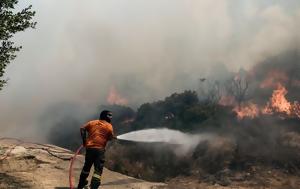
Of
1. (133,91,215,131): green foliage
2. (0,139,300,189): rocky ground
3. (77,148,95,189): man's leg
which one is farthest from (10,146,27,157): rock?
(133,91,215,131): green foliage

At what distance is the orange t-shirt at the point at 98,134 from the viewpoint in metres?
11.6

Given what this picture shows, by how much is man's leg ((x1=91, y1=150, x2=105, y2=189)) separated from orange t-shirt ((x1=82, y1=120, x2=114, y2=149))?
0.81 feet

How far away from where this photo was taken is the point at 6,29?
1482cm

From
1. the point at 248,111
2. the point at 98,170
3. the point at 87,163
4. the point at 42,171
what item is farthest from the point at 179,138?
the point at 98,170

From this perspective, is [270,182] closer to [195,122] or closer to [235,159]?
[235,159]

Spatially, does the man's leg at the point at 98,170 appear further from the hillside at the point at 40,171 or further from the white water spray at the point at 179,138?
the white water spray at the point at 179,138

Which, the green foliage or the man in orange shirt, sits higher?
the green foliage

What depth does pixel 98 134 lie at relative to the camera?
38.0ft

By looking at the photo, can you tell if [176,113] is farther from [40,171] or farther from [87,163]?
[87,163]

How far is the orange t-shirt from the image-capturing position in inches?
455

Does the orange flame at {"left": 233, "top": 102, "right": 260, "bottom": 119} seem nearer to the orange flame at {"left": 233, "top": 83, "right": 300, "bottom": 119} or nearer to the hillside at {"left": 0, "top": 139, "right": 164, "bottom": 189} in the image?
the orange flame at {"left": 233, "top": 83, "right": 300, "bottom": 119}

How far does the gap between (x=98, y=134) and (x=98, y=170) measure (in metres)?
1.06

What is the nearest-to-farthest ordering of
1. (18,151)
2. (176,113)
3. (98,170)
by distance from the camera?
(98,170)
(18,151)
(176,113)

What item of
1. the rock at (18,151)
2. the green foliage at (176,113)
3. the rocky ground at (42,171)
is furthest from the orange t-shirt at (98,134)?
the green foliage at (176,113)
